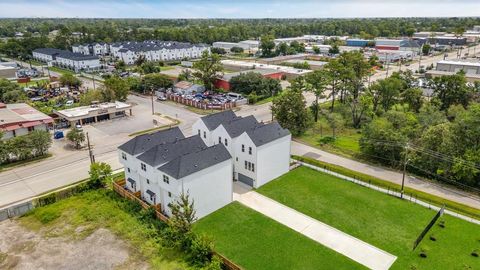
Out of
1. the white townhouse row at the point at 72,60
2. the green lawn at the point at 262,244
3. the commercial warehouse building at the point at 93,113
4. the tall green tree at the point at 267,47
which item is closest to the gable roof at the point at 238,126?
the green lawn at the point at 262,244

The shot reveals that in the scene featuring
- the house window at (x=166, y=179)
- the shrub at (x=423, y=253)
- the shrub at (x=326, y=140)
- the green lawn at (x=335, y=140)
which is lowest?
the shrub at (x=423, y=253)

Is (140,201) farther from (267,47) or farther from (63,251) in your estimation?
(267,47)


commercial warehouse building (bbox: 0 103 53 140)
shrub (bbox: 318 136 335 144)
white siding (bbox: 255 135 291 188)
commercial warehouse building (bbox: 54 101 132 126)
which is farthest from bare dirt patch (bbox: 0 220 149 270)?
shrub (bbox: 318 136 335 144)

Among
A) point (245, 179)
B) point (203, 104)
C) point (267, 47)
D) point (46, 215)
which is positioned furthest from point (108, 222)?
point (267, 47)

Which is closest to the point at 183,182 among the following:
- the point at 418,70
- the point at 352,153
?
the point at 352,153

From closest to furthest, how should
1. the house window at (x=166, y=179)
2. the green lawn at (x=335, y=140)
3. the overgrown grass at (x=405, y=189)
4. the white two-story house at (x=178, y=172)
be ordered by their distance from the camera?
the white two-story house at (x=178, y=172) < the house window at (x=166, y=179) < the overgrown grass at (x=405, y=189) < the green lawn at (x=335, y=140)

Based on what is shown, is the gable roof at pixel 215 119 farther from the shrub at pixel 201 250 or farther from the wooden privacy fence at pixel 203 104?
the wooden privacy fence at pixel 203 104

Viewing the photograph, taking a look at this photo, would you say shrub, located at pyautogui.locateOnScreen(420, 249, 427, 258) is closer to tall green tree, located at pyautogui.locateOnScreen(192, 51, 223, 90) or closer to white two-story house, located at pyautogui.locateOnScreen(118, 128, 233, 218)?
white two-story house, located at pyautogui.locateOnScreen(118, 128, 233, 218)

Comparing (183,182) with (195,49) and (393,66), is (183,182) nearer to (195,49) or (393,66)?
(393,66)
